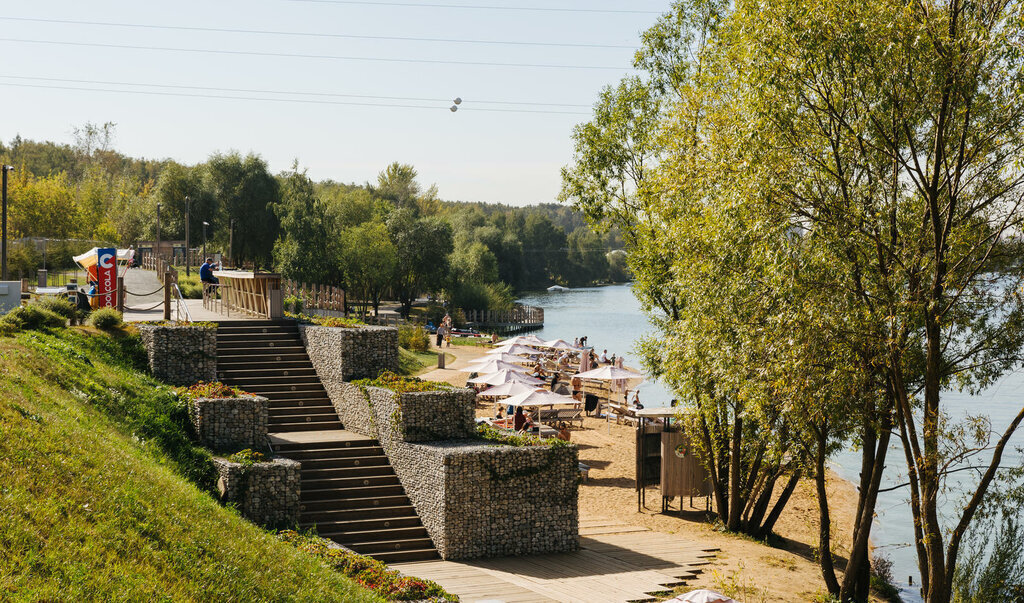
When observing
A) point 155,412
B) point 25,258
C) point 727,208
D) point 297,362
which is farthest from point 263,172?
point 727,208

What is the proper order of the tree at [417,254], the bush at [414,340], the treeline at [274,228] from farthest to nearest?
the tree at [417,254] → the treeline at [274,228] → the bush at [414,340]

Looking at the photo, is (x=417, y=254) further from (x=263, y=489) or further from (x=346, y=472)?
(x=263, y=489)

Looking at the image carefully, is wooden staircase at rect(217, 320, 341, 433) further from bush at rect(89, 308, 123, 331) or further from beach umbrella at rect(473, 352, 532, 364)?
beach umbrella at rect(473, 352, 532, 364)

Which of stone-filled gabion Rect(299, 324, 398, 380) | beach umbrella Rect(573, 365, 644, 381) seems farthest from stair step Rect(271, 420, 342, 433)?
beach umbrella Rect(573, 365, 644, 381)

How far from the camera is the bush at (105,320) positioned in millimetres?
21438

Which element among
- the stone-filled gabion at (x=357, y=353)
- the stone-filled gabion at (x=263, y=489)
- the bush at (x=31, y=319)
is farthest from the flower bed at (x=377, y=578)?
the bush at (x=31, y=319)

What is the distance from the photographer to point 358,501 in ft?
56.4

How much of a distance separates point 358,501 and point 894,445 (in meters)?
14.1

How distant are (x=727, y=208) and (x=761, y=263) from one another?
96 centimetres

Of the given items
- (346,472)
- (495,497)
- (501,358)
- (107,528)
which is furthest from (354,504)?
(501,358)

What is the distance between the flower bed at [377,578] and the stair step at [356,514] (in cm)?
284

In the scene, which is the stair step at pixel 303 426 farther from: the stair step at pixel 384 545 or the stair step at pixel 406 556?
the stair step at pixel 406 556

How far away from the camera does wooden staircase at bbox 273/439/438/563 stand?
16.1 metres

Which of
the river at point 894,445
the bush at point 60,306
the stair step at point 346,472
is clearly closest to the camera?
the stair step at point 346,472
